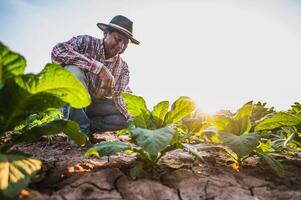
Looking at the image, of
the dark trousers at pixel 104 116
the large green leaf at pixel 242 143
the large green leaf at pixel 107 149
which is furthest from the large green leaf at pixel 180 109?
the dark trousers at pixel 104 116

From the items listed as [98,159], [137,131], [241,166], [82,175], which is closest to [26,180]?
[82,175]

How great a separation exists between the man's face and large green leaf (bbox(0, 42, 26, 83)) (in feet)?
7.37

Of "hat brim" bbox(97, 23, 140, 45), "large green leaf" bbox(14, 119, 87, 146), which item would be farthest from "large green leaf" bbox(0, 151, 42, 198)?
"hat brim" bbox(97, 23, 140, 45)

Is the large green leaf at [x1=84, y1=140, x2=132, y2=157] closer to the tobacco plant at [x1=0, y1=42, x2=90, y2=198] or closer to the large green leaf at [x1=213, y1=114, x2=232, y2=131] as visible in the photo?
the tobacco plant at [x1=0, y1=42, x2=90, y2=198]

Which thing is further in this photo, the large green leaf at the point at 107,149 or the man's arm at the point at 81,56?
the man's arm at the point at 81,56

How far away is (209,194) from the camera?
62.0 inches

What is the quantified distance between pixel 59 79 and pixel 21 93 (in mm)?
208

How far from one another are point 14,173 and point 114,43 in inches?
108

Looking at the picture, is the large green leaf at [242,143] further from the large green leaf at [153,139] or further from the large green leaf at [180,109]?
the large green leaf at [153,139]

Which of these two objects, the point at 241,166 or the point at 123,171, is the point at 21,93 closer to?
the point at 123,171

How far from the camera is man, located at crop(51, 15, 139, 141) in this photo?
2877 millimetres

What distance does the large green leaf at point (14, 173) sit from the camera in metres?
1.10

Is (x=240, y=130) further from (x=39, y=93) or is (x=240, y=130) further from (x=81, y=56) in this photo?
(x=81, y=56)

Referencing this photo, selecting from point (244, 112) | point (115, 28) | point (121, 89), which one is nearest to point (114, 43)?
point (115, 28)
